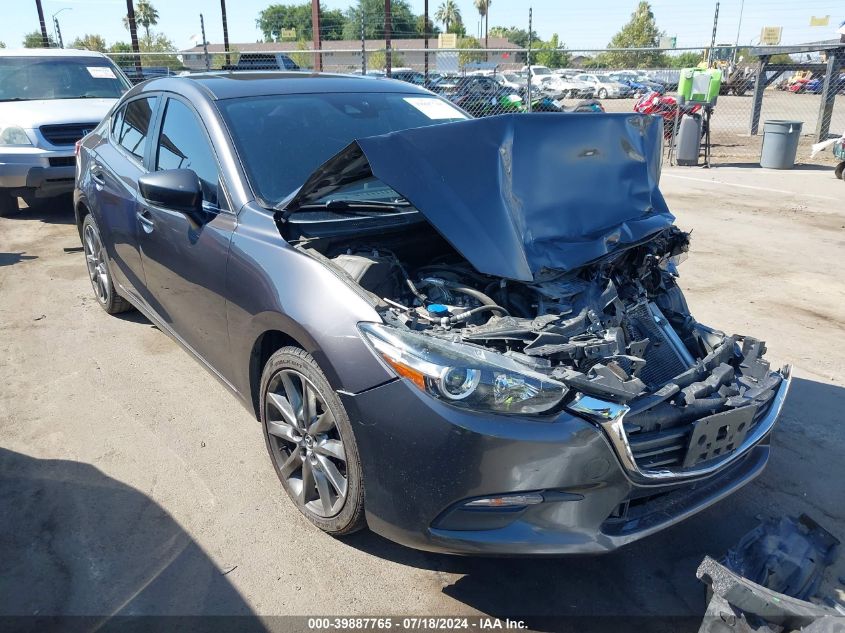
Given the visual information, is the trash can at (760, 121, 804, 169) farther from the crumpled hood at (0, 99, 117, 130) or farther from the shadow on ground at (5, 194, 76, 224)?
the shadow on ground at (5, 194, 76, 224)

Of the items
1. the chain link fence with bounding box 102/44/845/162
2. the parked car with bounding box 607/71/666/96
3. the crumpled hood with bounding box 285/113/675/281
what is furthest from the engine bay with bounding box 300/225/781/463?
the parked car with bounding box 607/71/666/96

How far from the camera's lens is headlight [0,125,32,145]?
327 inches

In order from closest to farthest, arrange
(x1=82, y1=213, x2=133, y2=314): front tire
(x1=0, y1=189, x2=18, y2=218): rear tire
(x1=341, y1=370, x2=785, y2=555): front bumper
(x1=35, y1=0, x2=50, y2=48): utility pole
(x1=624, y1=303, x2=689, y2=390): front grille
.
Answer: (x1=341, y1=370, x2=785, y2=555): front bumper, (x1=624, y1=303, x2=689, y2=390): front grille, (x1=82, y1=213, x2=133, y2=314): front tire, (x1=0, y1=189, x2=18, y2=218): rear tire, (x1=35, y1=0, x2=50, y2=48): utility pole

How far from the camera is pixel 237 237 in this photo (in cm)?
311

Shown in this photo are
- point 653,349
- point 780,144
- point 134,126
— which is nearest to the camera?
point 653,349

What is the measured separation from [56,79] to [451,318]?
9.18m

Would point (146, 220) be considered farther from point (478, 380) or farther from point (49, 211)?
point (49, 211)

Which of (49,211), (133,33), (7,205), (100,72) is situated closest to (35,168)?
(7,205)

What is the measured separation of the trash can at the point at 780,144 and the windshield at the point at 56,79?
11.3 metres

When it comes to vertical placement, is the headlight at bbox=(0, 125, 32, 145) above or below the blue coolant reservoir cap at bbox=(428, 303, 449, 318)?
above

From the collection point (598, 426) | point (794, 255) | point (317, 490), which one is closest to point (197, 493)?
point (317, 490)

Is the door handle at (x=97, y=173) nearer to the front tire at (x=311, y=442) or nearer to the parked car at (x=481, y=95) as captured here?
the front tire at (x=311, y=442)

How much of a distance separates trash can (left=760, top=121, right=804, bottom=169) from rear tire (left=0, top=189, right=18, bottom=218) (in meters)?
12.8

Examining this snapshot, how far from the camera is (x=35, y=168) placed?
818cm
